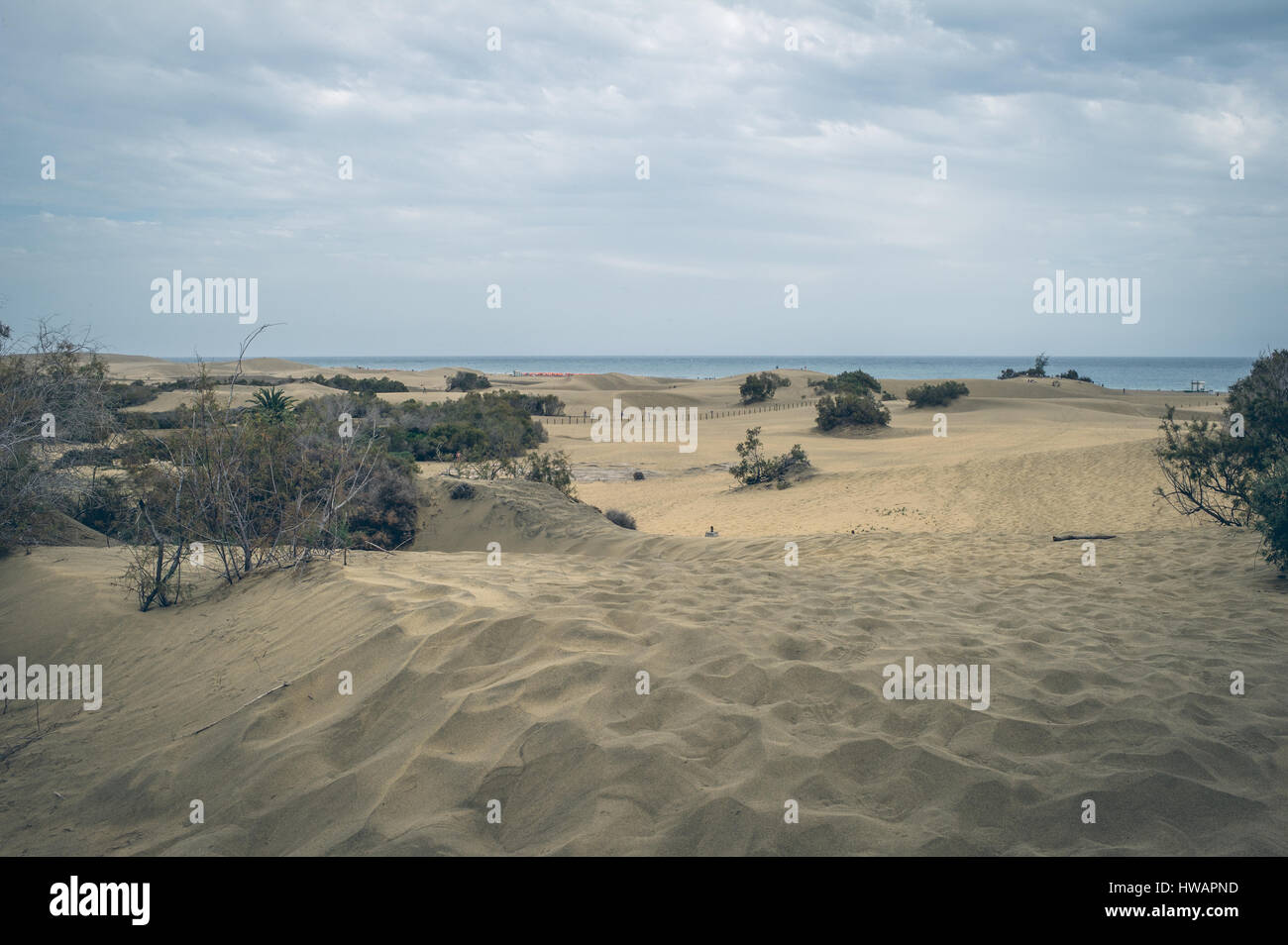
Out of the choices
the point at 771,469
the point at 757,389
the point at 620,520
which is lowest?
the point at 620,520

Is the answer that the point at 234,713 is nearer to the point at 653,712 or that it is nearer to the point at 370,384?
the point at 653,712

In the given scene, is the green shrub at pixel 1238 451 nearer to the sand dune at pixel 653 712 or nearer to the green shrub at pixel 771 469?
the sand dune at pixel 653 712

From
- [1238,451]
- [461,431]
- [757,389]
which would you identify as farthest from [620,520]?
[757,389]

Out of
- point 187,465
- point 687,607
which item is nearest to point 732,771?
point 687,607

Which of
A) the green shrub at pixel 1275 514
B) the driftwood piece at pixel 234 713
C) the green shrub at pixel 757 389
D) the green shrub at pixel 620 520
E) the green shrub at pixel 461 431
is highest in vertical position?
the green shrub at pixel 757 389

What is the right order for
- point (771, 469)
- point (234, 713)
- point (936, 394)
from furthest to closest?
point (936, 394) → point (771, 469) → point (234, 713)

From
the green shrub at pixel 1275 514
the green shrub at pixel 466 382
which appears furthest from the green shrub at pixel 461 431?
the green shrub at pixel 466 382

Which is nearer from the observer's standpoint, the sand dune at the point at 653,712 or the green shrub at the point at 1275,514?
the sand dune at the point at 653,712

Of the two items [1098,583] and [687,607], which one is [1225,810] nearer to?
[687,607]
